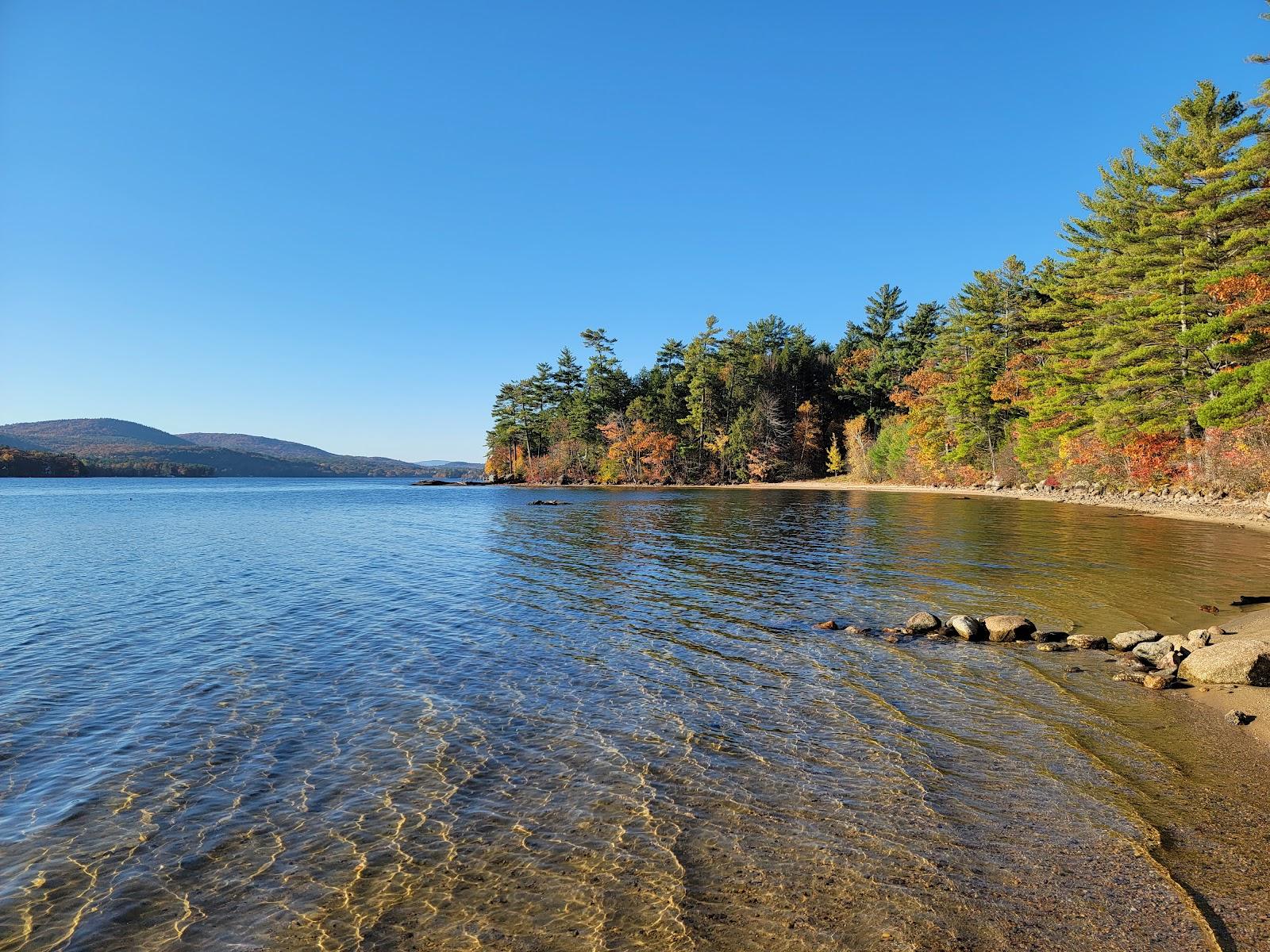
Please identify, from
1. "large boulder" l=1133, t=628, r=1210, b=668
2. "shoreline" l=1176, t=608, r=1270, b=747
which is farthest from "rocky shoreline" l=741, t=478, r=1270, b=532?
"shoreline" l=1176, t=608, r=1270, b=747

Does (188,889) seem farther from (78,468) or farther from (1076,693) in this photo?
(78,468)

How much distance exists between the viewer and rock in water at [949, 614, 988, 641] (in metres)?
13.1

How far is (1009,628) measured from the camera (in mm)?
12891

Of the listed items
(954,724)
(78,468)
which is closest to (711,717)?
(954,724)

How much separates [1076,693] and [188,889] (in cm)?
1208

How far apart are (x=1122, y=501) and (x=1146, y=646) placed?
37893 millimetres

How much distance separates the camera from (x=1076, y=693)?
9.77m

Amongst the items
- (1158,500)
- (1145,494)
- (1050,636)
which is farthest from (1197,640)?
(1145,494)

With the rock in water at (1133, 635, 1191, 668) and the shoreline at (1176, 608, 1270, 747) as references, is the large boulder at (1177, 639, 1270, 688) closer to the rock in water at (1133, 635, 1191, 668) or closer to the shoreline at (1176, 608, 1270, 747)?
the shoreline at (1176, 608, 1270, 747)

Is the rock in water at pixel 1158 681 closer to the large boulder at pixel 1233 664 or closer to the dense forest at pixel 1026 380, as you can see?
the large boulder at pixel 1233 664

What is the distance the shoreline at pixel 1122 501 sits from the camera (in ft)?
97.2

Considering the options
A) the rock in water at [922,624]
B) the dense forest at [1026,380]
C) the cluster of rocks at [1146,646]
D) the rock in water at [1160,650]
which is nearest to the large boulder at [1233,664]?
the cluster of rocks at [1146,646]

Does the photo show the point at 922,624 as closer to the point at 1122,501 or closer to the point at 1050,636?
the point at 1050,636

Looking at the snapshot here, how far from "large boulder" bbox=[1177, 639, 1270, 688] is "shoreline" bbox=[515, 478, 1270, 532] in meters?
24.1
